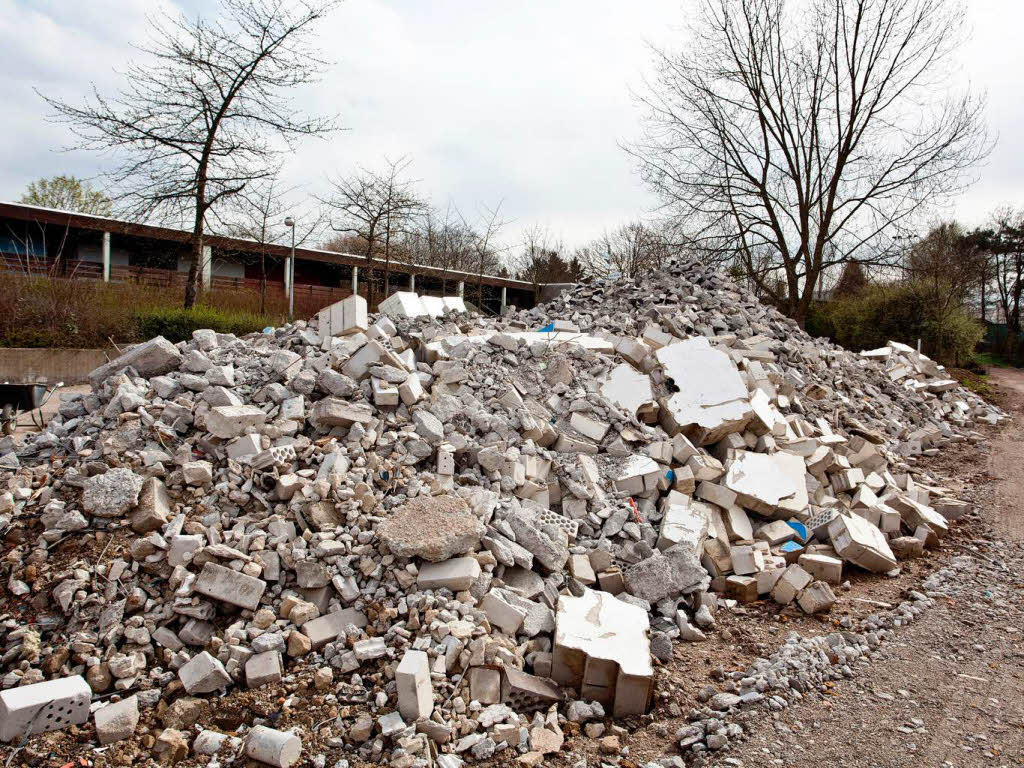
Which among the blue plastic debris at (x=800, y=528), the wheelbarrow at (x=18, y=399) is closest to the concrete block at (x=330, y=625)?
the blue plastic debris at (x=800, y=528)

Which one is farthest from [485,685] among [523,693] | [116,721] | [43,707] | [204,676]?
[43,707]

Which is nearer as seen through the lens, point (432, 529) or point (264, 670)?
point (264, 670)

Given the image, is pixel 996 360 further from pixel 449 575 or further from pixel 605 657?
pixel 449 575

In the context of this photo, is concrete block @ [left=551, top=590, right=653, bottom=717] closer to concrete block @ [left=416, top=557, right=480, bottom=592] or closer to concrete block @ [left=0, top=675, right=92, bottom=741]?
concrete block @ [left=416, top=557, right=480, bottom=592]

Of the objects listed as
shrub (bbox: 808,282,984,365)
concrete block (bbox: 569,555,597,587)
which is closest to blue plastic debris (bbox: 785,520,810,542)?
concrete block (bbox: 569,555,597,587)

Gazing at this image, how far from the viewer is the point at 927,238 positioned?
17.1 meters

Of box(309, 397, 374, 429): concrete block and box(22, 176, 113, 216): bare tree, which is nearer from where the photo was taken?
box(309, 397, 374, 429): concrete block

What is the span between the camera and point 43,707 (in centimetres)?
285

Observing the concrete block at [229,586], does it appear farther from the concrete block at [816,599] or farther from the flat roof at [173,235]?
the flat roof at [173,235]

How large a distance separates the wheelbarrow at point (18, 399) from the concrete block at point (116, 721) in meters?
4.17

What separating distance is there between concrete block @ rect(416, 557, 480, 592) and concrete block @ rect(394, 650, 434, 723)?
567 millimetres

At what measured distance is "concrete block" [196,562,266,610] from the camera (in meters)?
3.44

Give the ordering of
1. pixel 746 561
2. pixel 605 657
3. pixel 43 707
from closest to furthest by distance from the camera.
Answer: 1. pixel 43 707
2. pixel 605 657
3. pixel 746 561

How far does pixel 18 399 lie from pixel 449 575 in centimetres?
958
